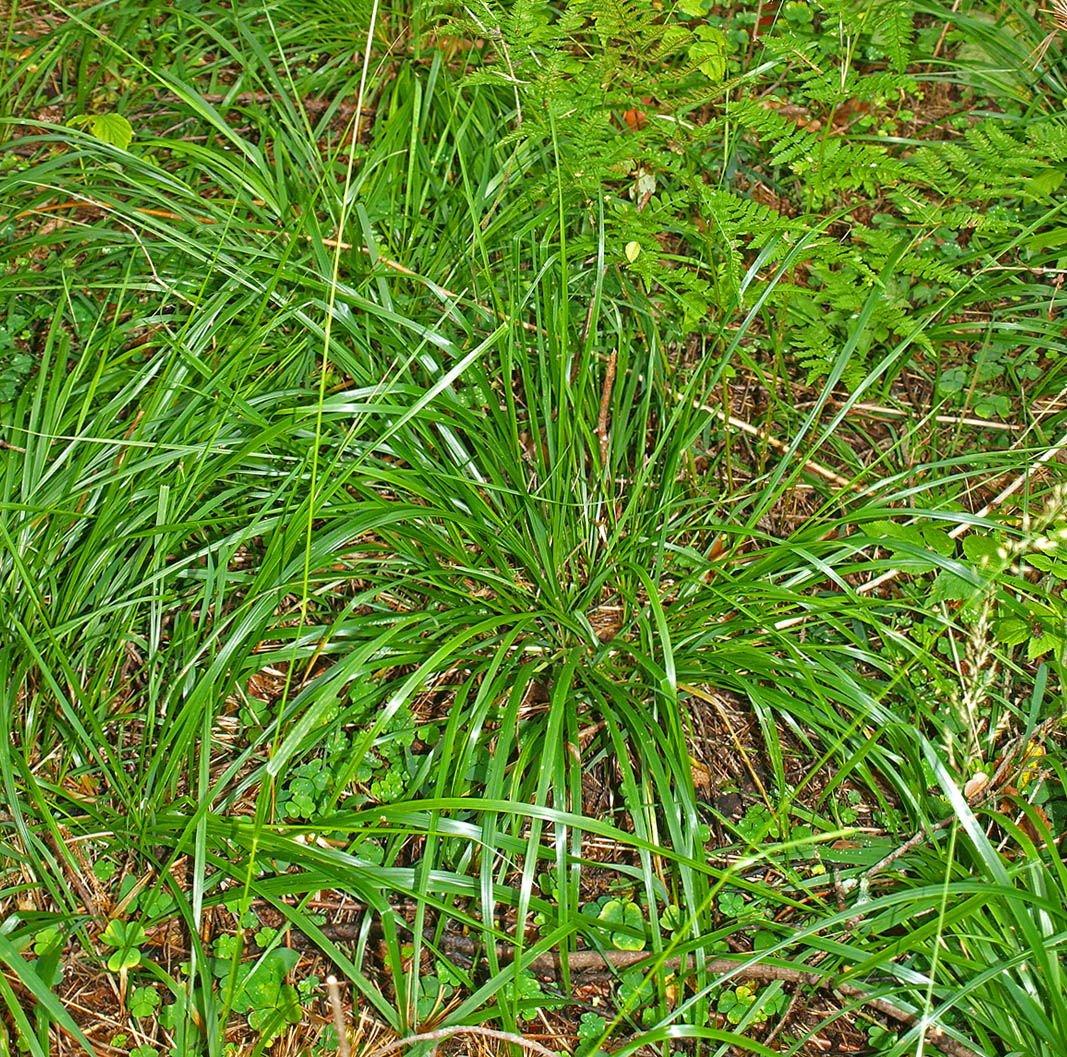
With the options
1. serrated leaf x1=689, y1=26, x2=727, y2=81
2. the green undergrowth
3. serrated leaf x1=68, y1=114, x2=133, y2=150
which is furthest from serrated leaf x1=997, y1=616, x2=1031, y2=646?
serrated leaf x1=68, y1=114, x2=133, y2=150

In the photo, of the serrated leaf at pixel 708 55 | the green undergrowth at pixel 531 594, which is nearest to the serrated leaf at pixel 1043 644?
the green undergrowth at pixel 531 594

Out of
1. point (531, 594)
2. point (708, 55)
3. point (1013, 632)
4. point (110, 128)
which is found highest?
point (708, 55)

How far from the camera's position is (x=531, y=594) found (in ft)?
6.82

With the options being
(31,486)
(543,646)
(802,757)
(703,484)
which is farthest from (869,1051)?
(31,486)

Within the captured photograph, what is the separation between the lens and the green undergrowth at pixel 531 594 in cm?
168

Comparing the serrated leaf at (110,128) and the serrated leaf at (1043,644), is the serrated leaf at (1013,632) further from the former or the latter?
the serrated leaf at (110,128)

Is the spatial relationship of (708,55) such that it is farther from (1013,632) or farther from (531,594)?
(1013,632)

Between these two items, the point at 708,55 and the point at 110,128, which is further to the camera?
the point at 110,128

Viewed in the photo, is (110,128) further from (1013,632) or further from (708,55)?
(1013,632)

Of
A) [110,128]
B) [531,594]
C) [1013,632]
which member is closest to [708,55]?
[531,594]

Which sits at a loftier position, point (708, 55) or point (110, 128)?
point (708, 55)

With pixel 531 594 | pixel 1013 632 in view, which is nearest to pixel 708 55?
pixel 531 594

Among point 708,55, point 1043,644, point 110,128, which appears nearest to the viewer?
point 1043,644

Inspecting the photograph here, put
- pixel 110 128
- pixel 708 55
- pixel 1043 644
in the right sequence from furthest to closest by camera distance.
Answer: pixel 110 128 → pixel 708 55 → pixel 1043 644
